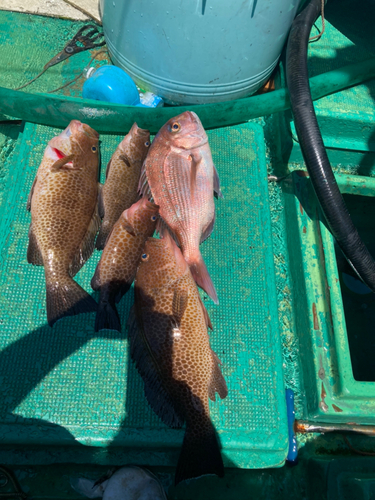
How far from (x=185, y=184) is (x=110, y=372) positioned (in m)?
1.37

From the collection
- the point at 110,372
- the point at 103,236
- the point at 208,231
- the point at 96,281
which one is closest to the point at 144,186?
the point at 103,236

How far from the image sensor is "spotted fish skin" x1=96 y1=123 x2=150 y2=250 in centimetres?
234

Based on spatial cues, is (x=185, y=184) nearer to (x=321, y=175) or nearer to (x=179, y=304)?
(x=179, y=304)

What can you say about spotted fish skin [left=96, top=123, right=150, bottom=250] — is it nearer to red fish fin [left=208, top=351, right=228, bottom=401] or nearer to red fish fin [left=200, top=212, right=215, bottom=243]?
red fish fin [left=200, top=212, right=215, bottom=243]

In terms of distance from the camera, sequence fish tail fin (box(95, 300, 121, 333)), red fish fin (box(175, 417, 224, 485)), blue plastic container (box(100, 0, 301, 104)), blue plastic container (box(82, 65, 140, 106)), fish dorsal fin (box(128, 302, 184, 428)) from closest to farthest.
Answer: red fish fin (box(175, 417, 224, 485)) < fish dorsal fin (box(128, 302, 184, 428)) < fish tail fin (box(95, 300, 121, 333)) < blue plastic container (box(100, 0, 301, 104)) < blue plastic container (box(82, 65, 140, 106))

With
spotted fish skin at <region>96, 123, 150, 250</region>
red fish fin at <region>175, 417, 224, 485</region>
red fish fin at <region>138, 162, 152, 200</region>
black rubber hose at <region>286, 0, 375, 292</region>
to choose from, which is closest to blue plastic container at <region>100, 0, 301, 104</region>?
black rubber hose at <region>286, 0, 375, 292</region>

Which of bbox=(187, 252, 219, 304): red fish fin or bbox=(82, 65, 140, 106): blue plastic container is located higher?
bbox=(82, 65, 140, 106): blue plastic container

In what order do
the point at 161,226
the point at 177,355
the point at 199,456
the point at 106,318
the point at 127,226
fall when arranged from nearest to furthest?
the point at 199,456 → the point at 177,355 → the point at 106,318 → the point at 127,226 → the point at 161,226

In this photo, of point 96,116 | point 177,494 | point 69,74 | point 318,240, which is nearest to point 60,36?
point 69,74

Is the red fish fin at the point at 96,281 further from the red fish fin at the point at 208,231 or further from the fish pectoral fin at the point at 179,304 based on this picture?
the red fish fin at the point at 208,231

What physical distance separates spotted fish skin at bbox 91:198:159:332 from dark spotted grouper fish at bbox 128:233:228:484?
106 millimetres

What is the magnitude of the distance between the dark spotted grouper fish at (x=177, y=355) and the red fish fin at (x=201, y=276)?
0.33 ft

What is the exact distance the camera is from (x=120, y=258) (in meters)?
2.12

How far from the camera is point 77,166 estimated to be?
238 centimetres
